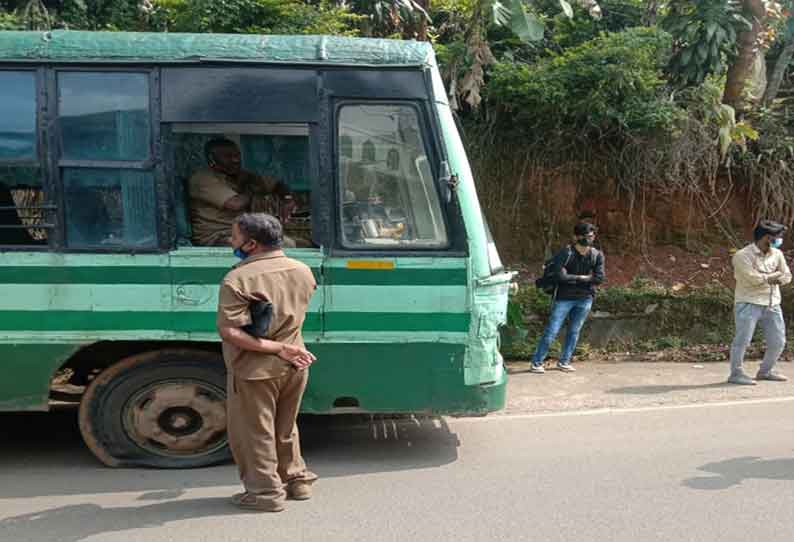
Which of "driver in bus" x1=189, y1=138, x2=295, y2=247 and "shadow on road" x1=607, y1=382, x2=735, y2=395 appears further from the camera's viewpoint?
"shadow on road" x1=607, y1=382, x2=735, y2=395

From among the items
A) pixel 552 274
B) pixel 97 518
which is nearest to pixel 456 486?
pixel 97 518

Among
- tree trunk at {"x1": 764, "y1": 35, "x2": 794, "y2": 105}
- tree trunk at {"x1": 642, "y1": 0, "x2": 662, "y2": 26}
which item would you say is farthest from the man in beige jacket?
tree trunk at {"x1": 642, "y1": 0, "x2": 662, "y2": 26}

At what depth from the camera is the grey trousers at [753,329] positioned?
7.81 meters

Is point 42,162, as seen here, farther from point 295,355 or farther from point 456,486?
point 456,486

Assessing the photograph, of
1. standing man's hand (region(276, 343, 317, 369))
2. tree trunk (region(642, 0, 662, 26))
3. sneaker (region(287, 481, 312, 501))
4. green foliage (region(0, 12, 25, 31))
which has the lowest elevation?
sneaker (region(287, 481, 312, 501))

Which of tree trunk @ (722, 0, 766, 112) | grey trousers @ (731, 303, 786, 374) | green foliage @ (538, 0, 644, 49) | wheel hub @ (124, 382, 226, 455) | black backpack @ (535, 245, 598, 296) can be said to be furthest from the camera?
green foliage @ (538, 0, 644, 49)

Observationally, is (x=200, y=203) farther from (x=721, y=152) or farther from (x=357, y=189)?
(x=721, y=152)

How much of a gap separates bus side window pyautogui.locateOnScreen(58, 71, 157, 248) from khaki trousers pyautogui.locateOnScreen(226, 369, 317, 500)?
1249 mm

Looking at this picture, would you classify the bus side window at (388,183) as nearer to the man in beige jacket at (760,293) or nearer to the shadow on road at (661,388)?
the shadow on road at (661,388)

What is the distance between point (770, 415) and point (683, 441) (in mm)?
1257

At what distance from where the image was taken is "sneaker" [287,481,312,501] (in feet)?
15.2

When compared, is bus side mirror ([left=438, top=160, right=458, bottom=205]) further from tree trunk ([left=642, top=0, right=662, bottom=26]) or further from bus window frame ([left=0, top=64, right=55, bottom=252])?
tree trunk ([left=642, top=0, right=662, bottom=26])

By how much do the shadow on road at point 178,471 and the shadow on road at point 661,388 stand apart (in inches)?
87.4

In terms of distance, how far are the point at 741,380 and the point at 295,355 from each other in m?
5.30
